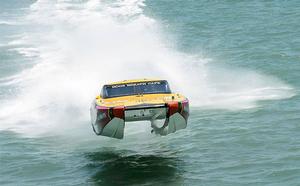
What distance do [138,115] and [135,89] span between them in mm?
2045

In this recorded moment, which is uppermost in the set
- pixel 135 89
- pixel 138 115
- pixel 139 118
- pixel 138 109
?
pixel 135 89

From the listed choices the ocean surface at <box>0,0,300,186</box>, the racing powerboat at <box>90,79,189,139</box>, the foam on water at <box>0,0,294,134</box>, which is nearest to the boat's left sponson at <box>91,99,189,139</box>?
the racing powerboat at <box>90,79,189,139</box>

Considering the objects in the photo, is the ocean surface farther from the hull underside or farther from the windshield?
the windshield

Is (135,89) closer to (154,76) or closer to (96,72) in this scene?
(154,76)

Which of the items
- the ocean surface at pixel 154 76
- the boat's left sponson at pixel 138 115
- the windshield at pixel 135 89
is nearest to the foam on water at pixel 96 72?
the ocean surface at pixel 154 76

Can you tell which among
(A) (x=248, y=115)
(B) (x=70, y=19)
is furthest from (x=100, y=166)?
(B) (x=70, y=19)

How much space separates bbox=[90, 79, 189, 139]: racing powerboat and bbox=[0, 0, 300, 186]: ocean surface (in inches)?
55.5

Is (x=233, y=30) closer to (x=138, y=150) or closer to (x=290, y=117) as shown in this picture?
(x=290, y=117)

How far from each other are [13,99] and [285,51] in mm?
16400

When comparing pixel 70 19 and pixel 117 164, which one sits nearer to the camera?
pixel 117 164

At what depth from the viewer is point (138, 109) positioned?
28.6 metres

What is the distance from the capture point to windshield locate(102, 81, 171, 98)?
3069 centimetres

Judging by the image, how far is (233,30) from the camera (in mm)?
55719

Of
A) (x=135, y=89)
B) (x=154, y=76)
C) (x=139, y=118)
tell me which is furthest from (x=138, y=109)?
(x=154, y=76)
